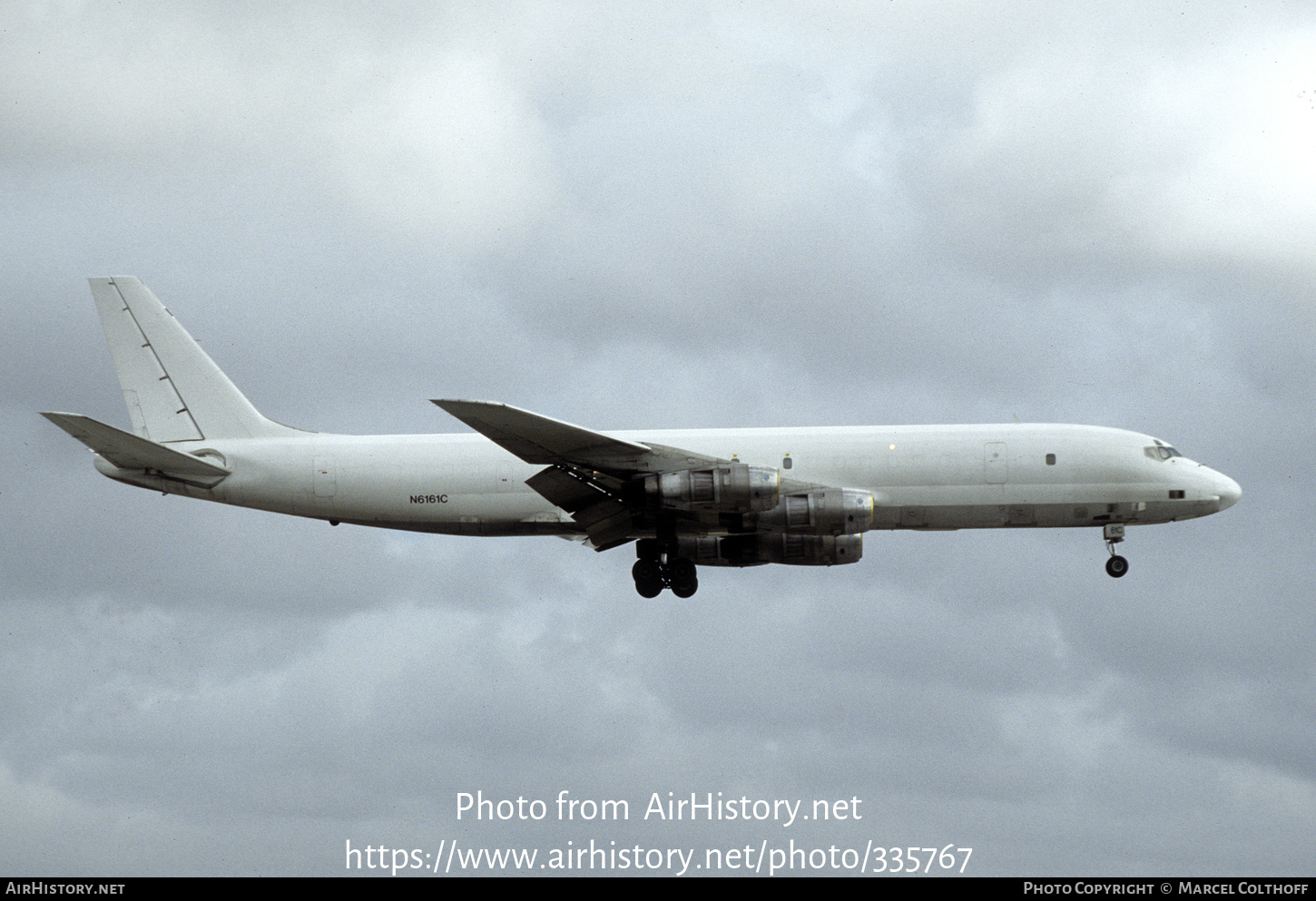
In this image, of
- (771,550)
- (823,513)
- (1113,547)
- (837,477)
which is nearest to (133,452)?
(771,550)

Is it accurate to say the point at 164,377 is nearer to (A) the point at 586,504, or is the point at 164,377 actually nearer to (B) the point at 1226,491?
(A) the point at 586,504

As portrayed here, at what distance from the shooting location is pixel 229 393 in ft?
165

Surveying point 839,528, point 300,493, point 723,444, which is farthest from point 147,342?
point 839,528

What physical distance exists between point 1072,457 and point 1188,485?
398cm

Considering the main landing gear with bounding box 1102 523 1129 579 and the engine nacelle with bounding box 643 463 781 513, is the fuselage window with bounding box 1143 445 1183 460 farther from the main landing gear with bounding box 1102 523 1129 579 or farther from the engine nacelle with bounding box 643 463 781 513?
the engine nacelle with bounding box 643 463 781 513

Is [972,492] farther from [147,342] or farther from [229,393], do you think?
[147,342]

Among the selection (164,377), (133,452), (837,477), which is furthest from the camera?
(164,377)

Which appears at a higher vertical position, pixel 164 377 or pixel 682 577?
pixel 164 377

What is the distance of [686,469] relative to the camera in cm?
4484

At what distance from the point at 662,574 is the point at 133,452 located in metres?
16.6

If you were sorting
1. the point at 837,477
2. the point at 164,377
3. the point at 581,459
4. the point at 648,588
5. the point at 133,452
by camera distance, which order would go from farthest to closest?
the point at 164,377
the point at 648,588
the point at 837,477
the point at 133,452
the point at 581,459

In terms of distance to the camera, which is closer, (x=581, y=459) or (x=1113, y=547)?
(x=581, y=459)

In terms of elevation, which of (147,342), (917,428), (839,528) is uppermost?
(147,342)

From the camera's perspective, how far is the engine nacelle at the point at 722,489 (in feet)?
145
